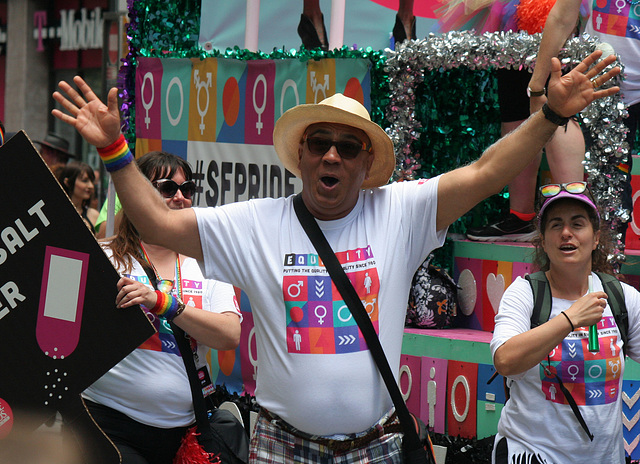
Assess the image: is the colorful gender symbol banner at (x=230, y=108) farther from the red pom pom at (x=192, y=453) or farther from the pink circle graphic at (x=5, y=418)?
the pink circle graphic at (x=5, y=418)

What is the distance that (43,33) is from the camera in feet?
61.7

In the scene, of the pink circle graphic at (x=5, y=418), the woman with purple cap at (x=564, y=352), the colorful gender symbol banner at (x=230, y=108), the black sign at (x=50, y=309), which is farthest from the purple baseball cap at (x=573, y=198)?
the pink circle graphic at (x=5, y=418)

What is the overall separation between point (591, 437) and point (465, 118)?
316 cm

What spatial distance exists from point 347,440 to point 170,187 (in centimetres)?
158

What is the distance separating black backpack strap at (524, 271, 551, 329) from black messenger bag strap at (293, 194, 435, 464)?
0.70 m

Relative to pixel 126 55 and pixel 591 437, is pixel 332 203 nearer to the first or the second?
pixel 591 437

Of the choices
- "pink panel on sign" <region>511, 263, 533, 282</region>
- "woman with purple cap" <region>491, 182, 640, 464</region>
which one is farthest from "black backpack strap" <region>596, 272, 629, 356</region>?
"pink panel on sign" <region>511, 263, 533, 282</region>

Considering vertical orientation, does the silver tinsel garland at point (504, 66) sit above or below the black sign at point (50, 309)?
above

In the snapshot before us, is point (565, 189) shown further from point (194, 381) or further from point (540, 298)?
point (194, 381)

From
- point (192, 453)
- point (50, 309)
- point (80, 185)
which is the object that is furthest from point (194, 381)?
point (80, 185)

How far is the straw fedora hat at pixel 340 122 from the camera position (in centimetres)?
304

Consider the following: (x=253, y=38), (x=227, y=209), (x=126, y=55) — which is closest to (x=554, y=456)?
(x=227, y=209)

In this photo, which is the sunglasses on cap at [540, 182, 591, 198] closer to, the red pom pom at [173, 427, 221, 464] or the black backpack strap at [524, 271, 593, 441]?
the black backpack strap at [524, 271, 593, 441]

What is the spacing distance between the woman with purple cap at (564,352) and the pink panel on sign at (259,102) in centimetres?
304
